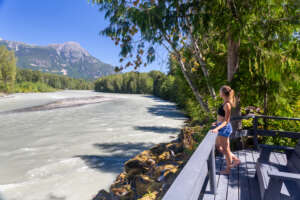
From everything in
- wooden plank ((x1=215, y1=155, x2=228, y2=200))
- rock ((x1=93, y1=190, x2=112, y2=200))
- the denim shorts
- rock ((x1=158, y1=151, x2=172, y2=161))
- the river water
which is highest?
the denim shorts

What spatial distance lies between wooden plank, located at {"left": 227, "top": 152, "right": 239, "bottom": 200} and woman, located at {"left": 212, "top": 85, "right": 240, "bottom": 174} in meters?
0.09

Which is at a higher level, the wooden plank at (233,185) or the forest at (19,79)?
the forest at (19,79)

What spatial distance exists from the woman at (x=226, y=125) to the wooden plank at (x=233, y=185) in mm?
93

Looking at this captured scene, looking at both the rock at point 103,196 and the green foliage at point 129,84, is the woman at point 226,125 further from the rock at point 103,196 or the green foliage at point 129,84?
A: the green foliage at point 129,84

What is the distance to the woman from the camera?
11.1 ft

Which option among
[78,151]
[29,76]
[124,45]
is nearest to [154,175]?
[124,45]

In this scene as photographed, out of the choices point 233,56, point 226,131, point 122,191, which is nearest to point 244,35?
point 233,56

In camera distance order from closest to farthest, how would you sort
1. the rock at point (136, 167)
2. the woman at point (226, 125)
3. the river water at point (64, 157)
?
the woman at point (226, 125) → the river water at point (64, 157) → the rock at point (136, 167)

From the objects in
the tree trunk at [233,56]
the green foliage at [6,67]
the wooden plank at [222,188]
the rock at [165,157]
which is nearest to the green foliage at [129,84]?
the green foliage at [6,67]

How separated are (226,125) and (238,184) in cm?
95

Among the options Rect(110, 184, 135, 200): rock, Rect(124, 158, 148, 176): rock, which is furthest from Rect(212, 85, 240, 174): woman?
Rect(124, 158, 148, 176): rock

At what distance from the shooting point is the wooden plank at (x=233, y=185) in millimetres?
2677

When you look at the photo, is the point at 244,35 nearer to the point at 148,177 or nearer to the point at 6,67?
the point at 148,177

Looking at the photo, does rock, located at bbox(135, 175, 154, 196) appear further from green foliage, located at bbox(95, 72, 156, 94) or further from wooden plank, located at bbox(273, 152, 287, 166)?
green foliage, located at bbox(95, 72, 156, 94)
